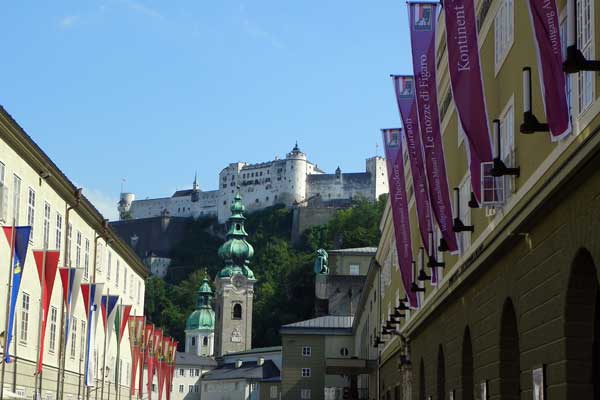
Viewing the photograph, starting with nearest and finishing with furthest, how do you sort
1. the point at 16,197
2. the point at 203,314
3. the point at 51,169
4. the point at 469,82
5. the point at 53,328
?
1. the point at 469,82
2. the point at 16,197
3. the point at 51,169
4. the point at 53,328
5. the point at 203,314

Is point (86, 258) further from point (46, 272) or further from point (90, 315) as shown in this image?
point (46, 272)

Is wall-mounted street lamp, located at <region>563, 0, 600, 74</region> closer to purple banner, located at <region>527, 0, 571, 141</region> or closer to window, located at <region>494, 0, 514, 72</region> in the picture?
purple banner, located at <region>527, 0, 571, 141</region>

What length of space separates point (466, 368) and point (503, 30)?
713 cm

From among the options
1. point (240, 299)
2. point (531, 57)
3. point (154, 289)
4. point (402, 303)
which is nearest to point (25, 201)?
point (402, 303)

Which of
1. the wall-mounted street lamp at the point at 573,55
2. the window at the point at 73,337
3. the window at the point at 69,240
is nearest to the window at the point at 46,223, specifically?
the window at the point at 69,240

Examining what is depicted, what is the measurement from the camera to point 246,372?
434ft

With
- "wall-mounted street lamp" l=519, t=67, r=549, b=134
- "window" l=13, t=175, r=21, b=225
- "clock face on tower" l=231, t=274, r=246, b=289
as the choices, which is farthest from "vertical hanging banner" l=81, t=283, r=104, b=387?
"clock face on tower" l=231, t=274, r=246, b=289

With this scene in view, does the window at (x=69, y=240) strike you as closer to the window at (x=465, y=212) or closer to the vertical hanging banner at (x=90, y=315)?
the vertical hanging banner at (x=90, y=315)

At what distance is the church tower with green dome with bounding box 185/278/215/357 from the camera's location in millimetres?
162125

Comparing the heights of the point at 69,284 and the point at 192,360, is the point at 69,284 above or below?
below

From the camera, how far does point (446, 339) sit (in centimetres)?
2378

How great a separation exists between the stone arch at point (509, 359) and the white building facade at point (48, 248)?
1245cm

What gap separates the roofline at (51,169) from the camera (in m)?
27.3

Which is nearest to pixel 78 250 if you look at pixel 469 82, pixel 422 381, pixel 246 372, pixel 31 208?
pixel 31 208
